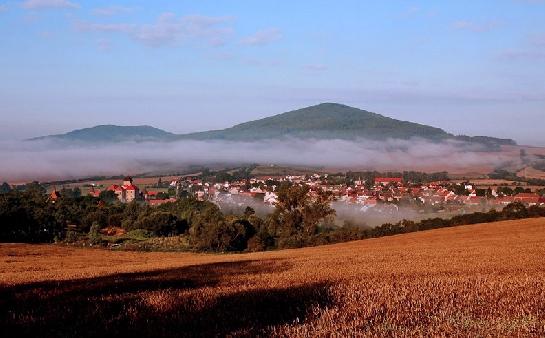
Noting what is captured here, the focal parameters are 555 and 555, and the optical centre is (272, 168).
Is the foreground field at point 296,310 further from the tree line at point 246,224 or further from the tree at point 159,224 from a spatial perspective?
the tree at point 159,224

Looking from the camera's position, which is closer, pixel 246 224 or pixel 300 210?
pixel 300 210

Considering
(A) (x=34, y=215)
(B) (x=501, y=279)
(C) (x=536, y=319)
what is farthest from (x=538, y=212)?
(A) (x=34, y=215)

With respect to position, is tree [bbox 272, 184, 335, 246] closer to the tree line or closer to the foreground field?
the tree line

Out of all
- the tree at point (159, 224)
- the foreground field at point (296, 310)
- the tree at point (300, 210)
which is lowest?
the tree at point (159, 224)

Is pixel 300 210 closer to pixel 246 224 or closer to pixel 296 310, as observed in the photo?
pixel 246 224

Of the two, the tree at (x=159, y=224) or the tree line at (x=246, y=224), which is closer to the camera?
the tree line at (x=246, y=224)

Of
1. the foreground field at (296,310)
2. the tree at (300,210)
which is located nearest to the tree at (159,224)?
the tree at (300,210)

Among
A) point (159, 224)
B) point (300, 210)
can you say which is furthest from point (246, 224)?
point (159, 224)

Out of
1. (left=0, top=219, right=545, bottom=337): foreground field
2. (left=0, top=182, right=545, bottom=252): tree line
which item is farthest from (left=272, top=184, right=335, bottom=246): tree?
(left=0, top=219, right=545, bottom=337): foreground field

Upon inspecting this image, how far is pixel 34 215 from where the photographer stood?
106 m

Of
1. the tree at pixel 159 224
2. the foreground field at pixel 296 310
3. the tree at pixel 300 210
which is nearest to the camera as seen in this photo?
the foreground field at pixel 296 310

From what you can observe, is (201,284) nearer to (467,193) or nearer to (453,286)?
(453,286)

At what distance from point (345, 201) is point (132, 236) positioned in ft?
205

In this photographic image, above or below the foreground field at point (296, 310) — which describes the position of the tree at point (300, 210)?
below
